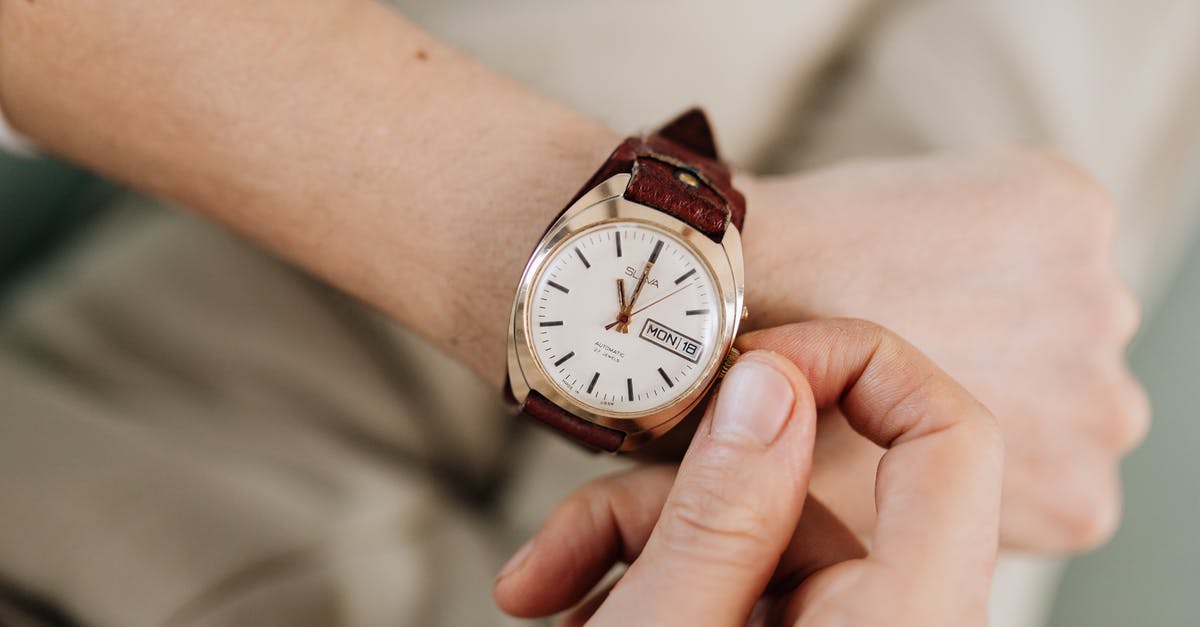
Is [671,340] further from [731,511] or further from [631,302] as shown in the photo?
[731,511]

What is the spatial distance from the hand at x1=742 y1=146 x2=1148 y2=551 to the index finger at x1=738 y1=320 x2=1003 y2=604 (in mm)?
245

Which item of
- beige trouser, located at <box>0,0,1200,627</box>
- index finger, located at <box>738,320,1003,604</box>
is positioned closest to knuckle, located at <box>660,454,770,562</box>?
index finger, located at <box>738,320,1003,604</box>

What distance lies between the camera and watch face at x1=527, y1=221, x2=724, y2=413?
1.03m

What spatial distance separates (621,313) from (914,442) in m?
0.37

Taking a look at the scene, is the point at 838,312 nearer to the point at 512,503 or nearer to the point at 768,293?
the point at 768,293

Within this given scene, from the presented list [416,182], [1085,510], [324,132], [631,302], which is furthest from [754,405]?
[1085,510]

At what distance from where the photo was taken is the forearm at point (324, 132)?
117cm

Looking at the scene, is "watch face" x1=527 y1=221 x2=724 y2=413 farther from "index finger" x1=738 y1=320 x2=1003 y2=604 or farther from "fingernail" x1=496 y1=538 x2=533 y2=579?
"fingernail" x1=496 y1=538 x2=533 y2=579

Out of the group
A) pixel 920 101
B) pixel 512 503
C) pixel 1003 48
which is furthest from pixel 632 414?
pixel 1003 48

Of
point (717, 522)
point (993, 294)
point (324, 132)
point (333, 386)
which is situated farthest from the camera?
point (333, 386)

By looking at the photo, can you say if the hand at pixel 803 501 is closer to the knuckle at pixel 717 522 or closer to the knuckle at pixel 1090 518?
the knuckle at pixel 717 522

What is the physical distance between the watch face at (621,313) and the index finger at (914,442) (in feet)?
0.27

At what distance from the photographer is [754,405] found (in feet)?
2.76

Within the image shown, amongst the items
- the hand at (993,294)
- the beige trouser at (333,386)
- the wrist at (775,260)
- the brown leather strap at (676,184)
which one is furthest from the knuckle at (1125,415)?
the brown leather strap at (676,184)
